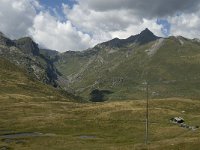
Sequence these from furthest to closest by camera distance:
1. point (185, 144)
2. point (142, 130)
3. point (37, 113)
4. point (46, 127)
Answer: point (37, 113)
point (46, 127)
point (142, 130)
point (185, 144)

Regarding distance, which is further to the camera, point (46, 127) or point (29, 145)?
point (46, 127)

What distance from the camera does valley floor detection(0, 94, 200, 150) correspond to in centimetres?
8506

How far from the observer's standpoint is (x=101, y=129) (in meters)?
120

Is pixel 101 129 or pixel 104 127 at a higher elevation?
pixel 104 127

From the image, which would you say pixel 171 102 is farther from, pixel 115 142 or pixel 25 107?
pixel 115 142

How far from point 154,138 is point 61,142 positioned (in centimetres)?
2418

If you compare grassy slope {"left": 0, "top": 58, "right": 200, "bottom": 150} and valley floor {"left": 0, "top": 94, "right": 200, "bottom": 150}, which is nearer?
valley floor {"left": 0, "top": 94, "right": 200, "bottom": 150}

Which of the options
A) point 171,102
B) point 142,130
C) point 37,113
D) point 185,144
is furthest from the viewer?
point 171,102

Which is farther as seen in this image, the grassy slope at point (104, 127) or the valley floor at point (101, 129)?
the grassy slope at point (104, 127)

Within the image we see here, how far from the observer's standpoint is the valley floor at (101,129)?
279 ft

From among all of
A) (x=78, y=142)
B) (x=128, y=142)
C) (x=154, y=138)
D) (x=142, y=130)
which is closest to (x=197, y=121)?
(x=142, y=130)

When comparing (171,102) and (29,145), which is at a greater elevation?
(171,102)

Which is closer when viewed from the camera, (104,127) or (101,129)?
(101,129)

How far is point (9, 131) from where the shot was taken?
118188mm
